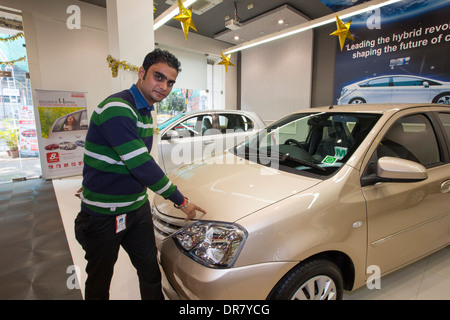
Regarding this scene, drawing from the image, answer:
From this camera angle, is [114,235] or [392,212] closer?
[114,235]

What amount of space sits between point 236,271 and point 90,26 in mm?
5773

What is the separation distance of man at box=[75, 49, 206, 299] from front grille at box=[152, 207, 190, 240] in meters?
0.10

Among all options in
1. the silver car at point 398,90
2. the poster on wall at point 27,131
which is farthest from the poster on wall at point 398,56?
the poster on wall at point 27,131

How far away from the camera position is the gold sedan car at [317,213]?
1.00 meters

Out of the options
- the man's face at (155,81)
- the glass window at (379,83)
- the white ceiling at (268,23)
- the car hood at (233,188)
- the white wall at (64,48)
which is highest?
the white ceiling at (268,23)

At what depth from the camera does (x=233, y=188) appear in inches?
50.4

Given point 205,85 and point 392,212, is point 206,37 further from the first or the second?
point 392,212

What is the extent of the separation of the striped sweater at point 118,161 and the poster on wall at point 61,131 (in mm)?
4229

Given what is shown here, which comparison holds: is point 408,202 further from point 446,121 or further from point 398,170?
point 446,121

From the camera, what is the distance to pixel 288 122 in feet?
6.61

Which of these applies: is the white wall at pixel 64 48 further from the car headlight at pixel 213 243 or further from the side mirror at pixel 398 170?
the side mirror at pixel 398 170

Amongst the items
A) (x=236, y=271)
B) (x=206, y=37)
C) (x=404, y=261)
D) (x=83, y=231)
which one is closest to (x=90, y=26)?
(x=206, y=37)

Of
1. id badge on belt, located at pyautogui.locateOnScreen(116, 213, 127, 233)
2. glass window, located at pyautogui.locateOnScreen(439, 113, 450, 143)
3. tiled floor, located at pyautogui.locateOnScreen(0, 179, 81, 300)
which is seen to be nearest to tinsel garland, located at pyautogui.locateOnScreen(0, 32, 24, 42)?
tiled floor, located at pyautogui.locateOnScreen(0, 179, 81, 300)

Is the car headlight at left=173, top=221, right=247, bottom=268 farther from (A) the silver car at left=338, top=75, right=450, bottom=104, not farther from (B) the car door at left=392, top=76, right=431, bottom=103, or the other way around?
(B) the car door at left=392, top=76, right=431, bottom=103
